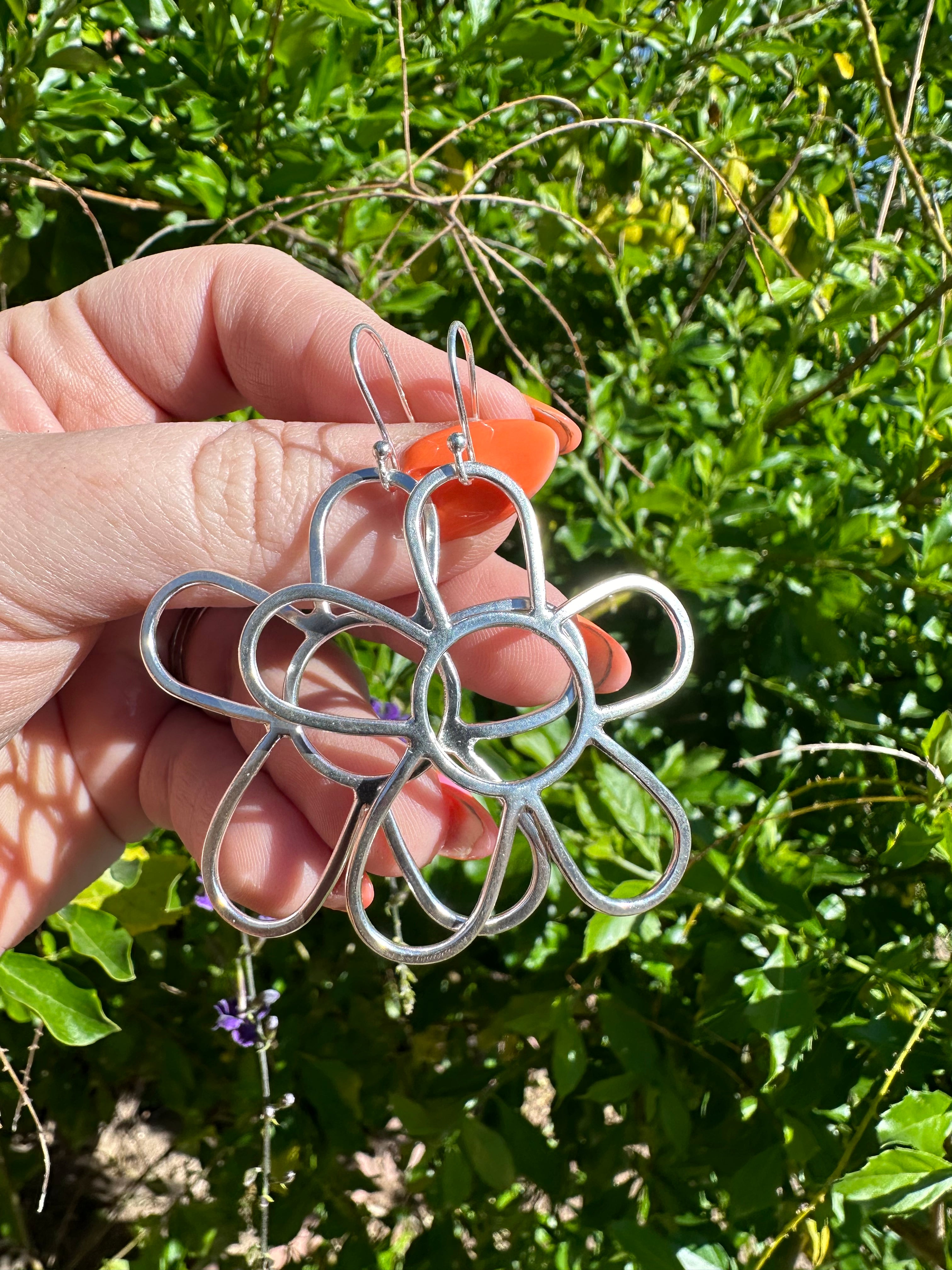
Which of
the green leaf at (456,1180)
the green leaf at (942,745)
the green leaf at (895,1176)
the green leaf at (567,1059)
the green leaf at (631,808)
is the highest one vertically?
the green leaf at (942,745)

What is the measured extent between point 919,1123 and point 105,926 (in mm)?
825

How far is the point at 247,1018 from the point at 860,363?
1.08 meters

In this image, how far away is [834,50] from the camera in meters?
1.55

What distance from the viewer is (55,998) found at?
3.48 ft

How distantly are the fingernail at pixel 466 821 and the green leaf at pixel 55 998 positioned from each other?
40 cm

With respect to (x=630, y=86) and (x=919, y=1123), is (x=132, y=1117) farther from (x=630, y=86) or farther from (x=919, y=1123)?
(x=630, y=86)

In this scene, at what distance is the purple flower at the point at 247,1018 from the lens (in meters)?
1.14

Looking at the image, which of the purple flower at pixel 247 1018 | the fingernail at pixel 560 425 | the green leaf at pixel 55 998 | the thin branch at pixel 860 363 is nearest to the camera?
the fingernail at pixel 560 425

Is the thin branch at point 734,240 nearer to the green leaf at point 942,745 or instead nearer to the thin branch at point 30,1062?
the green leaf at point 942,745

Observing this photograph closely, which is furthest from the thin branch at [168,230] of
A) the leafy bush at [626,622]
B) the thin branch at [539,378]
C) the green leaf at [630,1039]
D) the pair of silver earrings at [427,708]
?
the green leaf at [630,1039]

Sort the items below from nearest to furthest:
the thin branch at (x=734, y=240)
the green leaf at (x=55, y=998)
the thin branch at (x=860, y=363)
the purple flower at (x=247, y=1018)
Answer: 1. the green leaf at (x=55, y=998)
2. the purple flower at (x=247, y=1018)
3. the thin branch at (x=860, y=363)
4. the thin branch at (x=734, y=240)

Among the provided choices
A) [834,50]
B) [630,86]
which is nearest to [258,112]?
[630,86]

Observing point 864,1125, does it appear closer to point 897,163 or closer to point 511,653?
point 511,653

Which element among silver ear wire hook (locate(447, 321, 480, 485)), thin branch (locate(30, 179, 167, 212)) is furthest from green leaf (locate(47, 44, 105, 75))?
silver ear wire hook (locate(447, 321, 480, 485))
